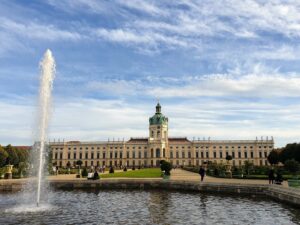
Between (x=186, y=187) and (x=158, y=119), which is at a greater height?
(x=158, y=119)

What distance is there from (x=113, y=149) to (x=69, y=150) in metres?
15.5

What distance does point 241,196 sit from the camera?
22391 millimetres

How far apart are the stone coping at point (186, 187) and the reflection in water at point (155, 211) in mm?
960

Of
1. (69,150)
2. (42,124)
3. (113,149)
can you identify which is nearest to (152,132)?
(113,149)

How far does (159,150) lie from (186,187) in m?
86.9

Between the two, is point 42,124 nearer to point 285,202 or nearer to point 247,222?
point 247,222

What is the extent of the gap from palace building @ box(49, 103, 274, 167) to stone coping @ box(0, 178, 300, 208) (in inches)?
3323

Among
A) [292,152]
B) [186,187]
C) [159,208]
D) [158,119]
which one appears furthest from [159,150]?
[159,208]

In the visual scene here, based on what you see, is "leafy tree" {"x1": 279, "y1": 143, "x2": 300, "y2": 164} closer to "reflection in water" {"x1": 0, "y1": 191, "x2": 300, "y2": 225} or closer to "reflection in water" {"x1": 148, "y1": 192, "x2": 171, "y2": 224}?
"reflection in water" {"x1": 0, "y1": 191, "x2": 300, "y2": 225}

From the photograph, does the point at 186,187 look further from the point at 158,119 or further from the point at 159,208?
the point at 158,119

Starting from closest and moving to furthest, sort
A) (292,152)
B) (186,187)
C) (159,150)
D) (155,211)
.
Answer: (155,211), (186,187), (292,152), (159,150)

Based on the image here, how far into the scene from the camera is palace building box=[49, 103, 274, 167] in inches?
4542

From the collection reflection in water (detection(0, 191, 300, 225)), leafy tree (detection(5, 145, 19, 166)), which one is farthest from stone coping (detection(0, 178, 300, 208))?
leafy tree (detection(5, 145, 19, 166))

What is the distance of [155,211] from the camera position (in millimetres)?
17047
